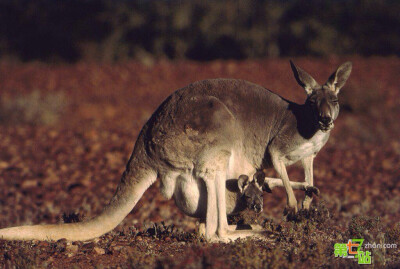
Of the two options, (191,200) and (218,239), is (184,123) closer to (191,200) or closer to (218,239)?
(191,200)

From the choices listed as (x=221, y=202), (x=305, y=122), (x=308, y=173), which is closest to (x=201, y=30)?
(x=308, y=173)

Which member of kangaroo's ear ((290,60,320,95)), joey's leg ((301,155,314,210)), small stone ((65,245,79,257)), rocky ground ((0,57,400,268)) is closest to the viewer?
rocky ground ((0,57,400,268))

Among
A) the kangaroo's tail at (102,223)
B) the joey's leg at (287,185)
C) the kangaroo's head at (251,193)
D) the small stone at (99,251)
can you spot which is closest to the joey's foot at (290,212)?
the joey's leg at (287,185)

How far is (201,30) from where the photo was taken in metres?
20.8

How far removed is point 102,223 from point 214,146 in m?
1.17

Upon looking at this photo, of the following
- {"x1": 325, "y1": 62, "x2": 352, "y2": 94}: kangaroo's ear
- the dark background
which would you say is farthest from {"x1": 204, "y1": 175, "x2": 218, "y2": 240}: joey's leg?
the dark background

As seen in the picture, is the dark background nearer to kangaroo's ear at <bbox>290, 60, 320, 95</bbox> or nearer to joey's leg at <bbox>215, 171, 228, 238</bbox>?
kangaroo's ear at <bbox>290, 60, 320, 95</bbox>

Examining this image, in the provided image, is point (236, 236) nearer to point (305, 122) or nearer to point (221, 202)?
point (221, 202)

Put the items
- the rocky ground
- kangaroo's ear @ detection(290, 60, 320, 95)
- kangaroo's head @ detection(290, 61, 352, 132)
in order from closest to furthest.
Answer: the rocky ground → kangaroo's head @ detection(290, 61, 352, 132) → kangaroo's ear @ detection(290, 60, 320, 95)

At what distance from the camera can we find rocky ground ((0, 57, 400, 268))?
4.12m

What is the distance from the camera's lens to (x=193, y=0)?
75.7 ft

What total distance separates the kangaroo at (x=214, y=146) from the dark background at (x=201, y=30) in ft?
53.3

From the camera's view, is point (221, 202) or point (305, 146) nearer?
point (221, 202)

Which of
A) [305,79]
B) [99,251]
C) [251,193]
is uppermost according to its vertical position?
[305,79]
